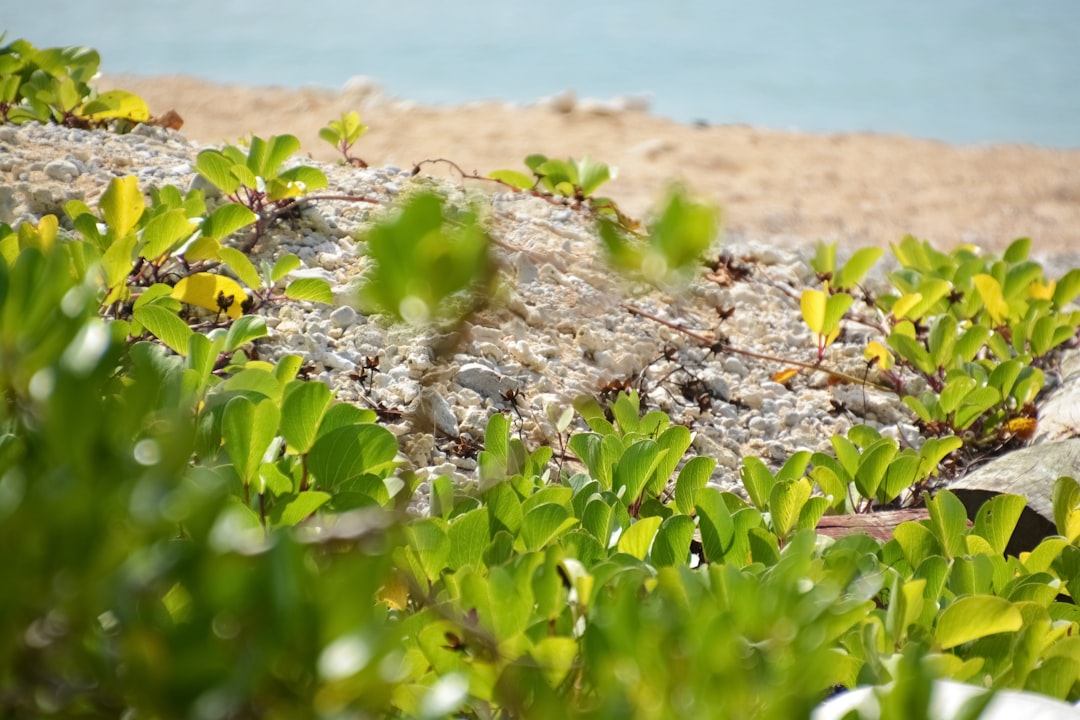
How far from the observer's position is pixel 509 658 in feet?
3.14

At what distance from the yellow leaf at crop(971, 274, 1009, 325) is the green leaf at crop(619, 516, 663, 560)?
66.9 inches

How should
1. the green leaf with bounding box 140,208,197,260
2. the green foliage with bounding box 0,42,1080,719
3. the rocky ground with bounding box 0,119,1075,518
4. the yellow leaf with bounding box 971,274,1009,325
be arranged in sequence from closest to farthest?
the green foliage with bounding box 0,42,1080,719
the green leaf with bounding box 140,208,197,260
the rocky ground with bounding box 0,119,1075,518
the yellow leaf with bounding box 971,274,1009,325

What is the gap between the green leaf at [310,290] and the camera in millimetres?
1869

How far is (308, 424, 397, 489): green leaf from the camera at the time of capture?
1286mm

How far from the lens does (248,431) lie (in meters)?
1.18

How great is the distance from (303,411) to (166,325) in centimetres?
39

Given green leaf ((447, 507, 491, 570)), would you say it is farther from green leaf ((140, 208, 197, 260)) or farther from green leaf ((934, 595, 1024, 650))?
green leaf ((140, 208, 197, 260))

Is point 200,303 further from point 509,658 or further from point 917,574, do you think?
point 917,574

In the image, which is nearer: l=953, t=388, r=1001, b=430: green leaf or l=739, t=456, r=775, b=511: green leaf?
l=739, t=456, r=775, b=511: green leaf

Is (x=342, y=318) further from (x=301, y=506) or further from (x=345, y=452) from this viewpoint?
(x=301, y=506)

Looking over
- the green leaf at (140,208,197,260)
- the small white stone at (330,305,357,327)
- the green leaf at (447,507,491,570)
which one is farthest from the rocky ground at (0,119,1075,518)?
the green leaf at (447,507,491,570)

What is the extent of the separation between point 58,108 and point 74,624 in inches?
98.7

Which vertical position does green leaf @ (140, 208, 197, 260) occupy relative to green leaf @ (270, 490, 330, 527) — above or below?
above

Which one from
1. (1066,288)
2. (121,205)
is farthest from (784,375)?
(121,205)
